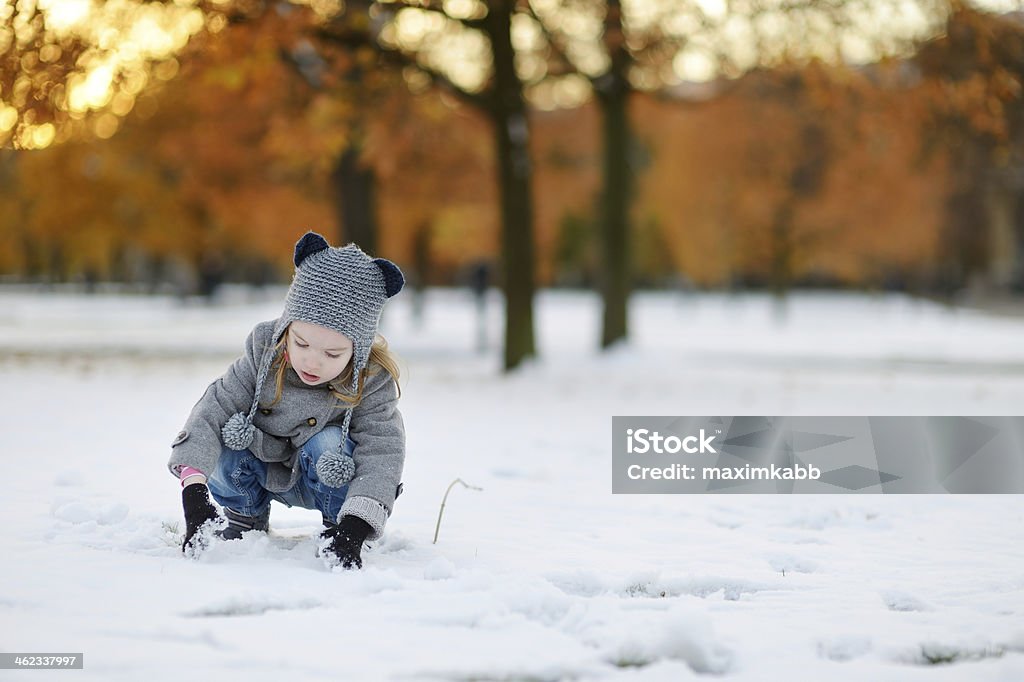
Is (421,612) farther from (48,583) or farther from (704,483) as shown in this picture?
(704,483)

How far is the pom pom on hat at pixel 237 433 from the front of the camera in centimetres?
429

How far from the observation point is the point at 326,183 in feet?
89.7

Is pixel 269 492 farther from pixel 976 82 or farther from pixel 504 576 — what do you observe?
pixel 976 82

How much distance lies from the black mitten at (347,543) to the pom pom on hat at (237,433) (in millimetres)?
484

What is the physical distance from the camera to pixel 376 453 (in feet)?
14.5

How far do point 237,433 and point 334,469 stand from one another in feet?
1.28

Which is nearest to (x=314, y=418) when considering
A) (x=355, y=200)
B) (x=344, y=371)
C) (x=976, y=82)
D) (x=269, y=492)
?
(x=344, y=371)

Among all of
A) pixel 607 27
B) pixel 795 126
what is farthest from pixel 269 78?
pixel 795 126

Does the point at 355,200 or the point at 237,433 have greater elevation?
the point at 355,200

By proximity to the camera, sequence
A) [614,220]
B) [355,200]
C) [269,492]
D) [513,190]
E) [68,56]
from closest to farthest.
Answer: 1. [269,492]
2. [68,56]
3. [513,190]
4. [614,220]
5. [355,200]

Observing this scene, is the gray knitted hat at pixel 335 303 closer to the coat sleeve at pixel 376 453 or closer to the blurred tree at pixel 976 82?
the coat sleeve at pixel 376 453

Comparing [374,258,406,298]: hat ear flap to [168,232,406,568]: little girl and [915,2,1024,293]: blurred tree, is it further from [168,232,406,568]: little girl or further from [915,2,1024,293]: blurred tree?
[915,2,1024,293]: blurred tree

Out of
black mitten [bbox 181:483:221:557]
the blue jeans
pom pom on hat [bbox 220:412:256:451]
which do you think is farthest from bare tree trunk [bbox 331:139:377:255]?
black mitten [bbox 181:483:221:557]

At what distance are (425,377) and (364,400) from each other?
9640 millimetres
